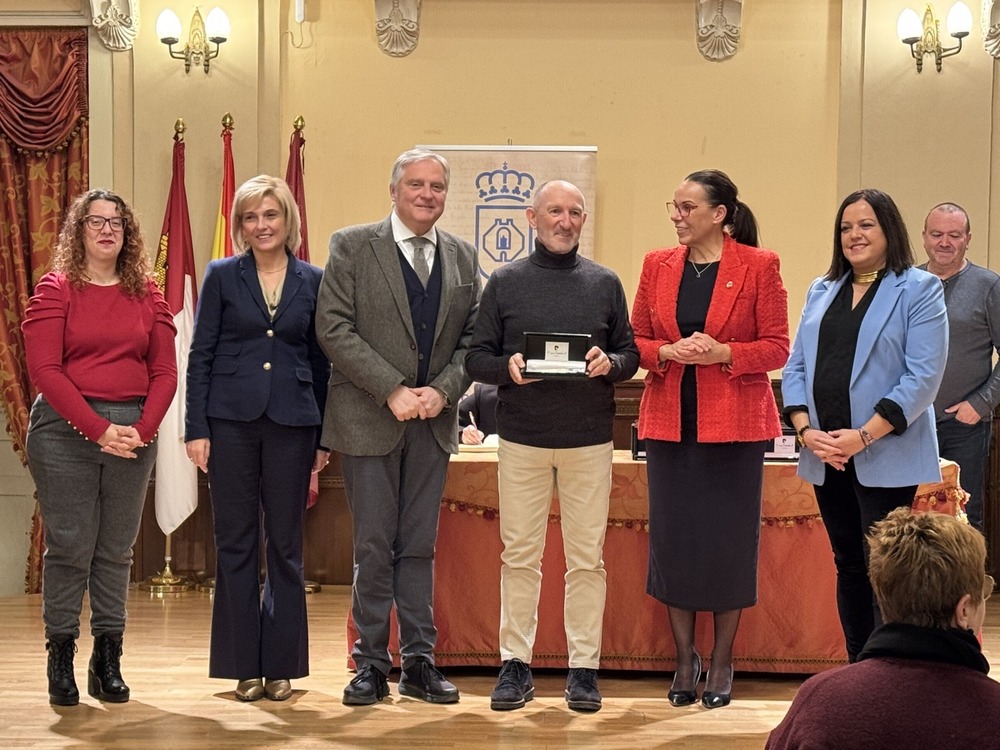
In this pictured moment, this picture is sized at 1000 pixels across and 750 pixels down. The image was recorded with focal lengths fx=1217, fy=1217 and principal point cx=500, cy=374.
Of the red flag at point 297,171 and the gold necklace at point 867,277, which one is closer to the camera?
the gold necklace at point 867,277

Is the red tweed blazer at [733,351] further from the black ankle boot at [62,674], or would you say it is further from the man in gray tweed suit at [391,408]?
the black ankle boot at [62,674]

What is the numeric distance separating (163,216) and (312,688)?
3.13 m

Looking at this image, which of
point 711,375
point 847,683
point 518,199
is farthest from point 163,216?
point 847,683

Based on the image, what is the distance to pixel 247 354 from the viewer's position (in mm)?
3789

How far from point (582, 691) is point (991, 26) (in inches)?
166

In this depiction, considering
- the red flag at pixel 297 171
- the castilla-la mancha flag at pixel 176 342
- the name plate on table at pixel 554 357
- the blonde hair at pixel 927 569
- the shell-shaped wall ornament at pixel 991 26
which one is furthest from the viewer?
the red flag at pixel 297 171

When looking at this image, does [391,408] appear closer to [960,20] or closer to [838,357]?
[838,357]

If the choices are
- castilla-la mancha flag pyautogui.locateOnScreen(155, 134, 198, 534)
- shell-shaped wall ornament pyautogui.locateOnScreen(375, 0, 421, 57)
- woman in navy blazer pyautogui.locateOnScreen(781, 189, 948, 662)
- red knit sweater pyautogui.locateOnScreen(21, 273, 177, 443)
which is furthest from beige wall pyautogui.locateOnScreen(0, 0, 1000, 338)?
woman in navy blazer pyautogui.locateOnScreen(781, 189, 948, 662)

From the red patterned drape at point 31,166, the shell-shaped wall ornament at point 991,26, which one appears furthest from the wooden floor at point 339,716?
the shell-shaped wall ornament at point 991,26

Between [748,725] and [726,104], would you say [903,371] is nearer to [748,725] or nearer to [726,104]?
[748,725]

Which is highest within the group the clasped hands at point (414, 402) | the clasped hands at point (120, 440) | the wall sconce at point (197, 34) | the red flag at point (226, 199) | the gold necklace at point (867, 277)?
the wall sconce at point (197, 34)

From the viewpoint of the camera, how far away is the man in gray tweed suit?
150 inches

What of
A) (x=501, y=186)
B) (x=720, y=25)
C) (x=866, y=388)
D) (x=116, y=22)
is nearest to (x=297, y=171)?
(x=501, y=186)

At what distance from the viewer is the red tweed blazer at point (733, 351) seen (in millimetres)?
3770
